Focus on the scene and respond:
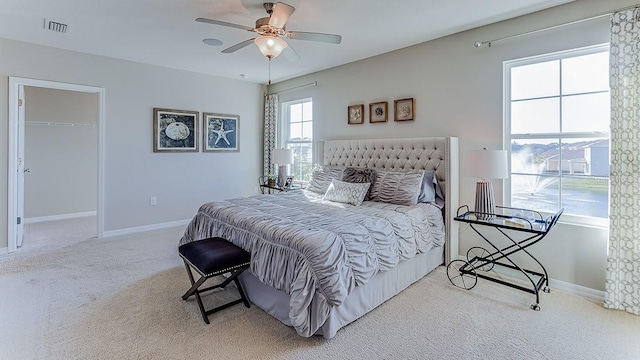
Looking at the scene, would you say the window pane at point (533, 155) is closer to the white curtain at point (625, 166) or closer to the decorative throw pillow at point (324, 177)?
the white curtain at point (625, 166)

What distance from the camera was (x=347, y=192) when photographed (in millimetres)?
3570

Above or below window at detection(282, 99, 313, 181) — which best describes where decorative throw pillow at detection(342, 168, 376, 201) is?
below

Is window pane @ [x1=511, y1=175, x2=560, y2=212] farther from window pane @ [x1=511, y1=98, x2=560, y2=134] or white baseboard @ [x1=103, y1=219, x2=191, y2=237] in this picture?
white baseboard @ [x1=103, y1=219, x2=191, y2=237]

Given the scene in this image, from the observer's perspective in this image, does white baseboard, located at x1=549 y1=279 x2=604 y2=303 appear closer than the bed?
No

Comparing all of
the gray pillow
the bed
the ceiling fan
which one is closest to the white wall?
the bed

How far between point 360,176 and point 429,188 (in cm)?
80

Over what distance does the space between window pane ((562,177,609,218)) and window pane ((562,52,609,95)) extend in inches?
31.8

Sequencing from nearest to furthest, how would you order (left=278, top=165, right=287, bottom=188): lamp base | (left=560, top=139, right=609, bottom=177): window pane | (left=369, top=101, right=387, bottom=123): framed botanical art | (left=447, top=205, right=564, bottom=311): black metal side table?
(left=447, top=205, right=564, bottom=311): black metal side table → (left=560, top=139, right=609, bottom=177): window pane → (left=369, top=101, right=387, bottom=123): framed botanical art → (left=278, top=165, right=287, bottom=188): lamp base

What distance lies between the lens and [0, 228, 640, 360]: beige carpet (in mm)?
2039

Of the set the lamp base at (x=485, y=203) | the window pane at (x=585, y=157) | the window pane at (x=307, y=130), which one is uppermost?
the window pane at (x=307, y=130)

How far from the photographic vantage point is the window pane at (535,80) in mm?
3037

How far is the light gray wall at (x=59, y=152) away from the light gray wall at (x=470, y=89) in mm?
4684

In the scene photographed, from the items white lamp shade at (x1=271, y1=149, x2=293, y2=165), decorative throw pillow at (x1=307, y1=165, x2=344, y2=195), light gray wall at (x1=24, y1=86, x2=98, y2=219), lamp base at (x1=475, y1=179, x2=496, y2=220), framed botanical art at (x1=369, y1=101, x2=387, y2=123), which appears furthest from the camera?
light gray wall at (x1=24, y1=86, x2=98, y2=219)

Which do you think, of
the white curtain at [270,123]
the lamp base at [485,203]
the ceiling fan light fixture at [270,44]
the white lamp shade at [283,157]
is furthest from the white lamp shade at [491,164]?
the white curtain at [270,123]
